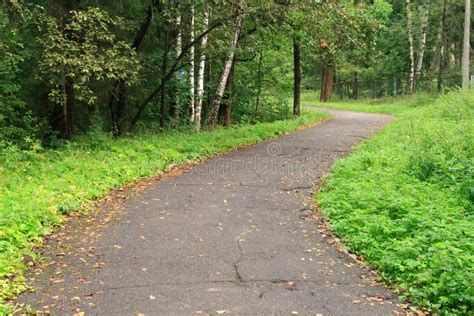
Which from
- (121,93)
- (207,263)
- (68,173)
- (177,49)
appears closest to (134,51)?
(121,93)

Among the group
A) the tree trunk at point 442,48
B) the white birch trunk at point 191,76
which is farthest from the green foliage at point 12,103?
the tree trunk at point 442,48

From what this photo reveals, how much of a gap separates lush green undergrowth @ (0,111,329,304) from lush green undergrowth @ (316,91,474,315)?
4049 millimetres

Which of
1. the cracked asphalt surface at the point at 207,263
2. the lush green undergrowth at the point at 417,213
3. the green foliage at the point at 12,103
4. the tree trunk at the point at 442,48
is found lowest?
the cracked asphalt surface at the point at 207,263

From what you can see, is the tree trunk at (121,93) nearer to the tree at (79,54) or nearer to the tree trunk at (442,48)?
the tree at (79,54)

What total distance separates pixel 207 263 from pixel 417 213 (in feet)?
9.99

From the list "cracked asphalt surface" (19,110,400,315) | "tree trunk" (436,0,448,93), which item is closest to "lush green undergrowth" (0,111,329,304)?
"cracked asphalt surface" (19,110,400,315)

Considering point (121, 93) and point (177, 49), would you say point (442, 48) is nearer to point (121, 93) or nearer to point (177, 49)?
point (177, 49)

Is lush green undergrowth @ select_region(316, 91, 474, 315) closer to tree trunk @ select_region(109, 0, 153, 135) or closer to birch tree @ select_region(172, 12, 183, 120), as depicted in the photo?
→ birch tree @ select_region(172, 12, 183, 120)

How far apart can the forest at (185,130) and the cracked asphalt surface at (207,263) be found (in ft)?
1.23

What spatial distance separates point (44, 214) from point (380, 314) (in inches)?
192

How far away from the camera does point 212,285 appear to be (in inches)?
204

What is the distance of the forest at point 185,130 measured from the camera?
5833mm

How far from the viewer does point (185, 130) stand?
1655 centimetres

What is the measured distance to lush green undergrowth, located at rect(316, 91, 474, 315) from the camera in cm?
494
